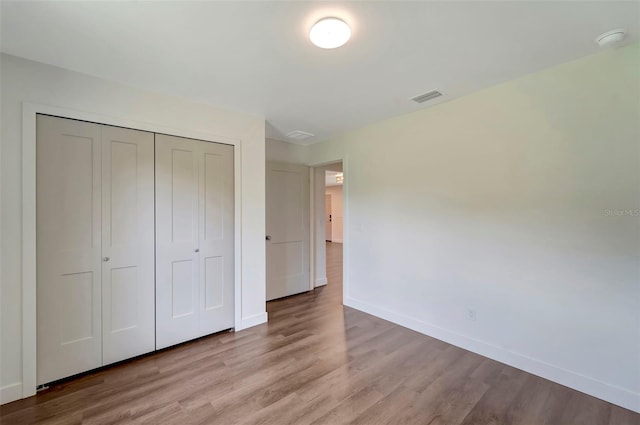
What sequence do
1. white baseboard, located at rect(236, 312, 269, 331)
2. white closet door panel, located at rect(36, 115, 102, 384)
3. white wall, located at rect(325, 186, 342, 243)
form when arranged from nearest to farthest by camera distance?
white closet door panel, located at rect(36, 115, 102, 384)
white baseboard, located at rect(236, 312, 269, 331)
white wall, located at rect(325, 186, 342, 243)

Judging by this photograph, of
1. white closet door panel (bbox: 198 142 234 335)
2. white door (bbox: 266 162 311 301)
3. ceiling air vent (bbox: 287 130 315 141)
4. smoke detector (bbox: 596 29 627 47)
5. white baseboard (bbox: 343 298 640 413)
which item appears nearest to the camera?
smoke detector (bbox: 596 29 627 47)

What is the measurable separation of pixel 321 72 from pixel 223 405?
2.60 meters

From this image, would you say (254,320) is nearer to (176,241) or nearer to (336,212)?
(176,241)

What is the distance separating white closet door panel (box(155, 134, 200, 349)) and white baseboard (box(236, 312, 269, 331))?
0.50 metres

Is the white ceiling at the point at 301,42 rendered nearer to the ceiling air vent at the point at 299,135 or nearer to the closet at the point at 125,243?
the closet at the point at 125,243

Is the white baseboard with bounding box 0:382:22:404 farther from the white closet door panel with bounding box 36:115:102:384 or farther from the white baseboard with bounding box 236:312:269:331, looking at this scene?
the white baseboard with bounding box 236:312:269:331

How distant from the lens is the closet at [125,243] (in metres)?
2.03

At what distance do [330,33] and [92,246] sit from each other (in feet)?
8.08

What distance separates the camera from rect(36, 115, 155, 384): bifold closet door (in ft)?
6.58

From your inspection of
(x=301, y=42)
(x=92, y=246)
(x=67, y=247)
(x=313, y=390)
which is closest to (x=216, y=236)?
(x=92, y=246)

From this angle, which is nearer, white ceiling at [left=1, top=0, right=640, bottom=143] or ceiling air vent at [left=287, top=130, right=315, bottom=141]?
white ceiling at [left=1, top=0, right=640, bottom=143]

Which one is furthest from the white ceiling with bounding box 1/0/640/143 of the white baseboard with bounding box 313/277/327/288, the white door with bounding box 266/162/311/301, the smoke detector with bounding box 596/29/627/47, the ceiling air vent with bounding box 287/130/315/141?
the white baseboard with bounding box 313/277/327/288

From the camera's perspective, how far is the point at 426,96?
2.58m

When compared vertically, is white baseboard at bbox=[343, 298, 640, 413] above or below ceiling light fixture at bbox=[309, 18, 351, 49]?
below
